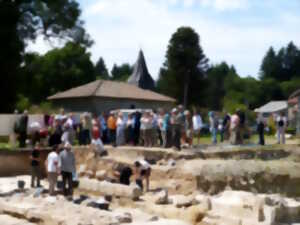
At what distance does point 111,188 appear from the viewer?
49.1 ft

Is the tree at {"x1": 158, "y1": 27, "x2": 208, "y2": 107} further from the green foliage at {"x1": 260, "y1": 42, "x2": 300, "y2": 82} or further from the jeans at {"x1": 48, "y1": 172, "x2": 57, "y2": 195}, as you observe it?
the green foliage at {"x1": 260, "y1": 42, "x2": 300, "y2": 82}

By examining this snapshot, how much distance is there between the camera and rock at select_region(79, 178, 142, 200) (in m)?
14.1

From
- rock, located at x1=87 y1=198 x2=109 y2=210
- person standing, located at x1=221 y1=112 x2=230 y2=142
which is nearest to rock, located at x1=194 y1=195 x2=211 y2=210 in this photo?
rock, located at x1=87 y1=198 x2=109 y2=210

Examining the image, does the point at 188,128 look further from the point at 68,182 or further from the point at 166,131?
the point at 68,182

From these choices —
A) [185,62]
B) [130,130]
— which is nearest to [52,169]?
[130,130]

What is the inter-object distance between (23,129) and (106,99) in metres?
14.9

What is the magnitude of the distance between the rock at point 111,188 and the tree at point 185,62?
3753 centimetres

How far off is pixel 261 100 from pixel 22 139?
7561cm

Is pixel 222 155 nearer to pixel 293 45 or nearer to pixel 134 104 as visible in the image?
pixel 134 104

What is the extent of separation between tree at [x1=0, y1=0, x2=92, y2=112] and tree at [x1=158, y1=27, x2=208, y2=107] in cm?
1987

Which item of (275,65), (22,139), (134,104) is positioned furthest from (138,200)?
(275,65)

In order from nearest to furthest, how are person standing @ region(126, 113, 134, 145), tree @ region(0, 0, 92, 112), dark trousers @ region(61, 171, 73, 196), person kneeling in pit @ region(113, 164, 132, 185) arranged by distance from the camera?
dark trousers @ region(61, 171, 73, 196), person kneeling in pit @ region(113, 164, 132, 185), person standing @ region(126, 113, 134, 145), tree @ region(0, 0, 92, 112)

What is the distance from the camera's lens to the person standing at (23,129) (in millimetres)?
19000

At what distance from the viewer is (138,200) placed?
46.0 feet
